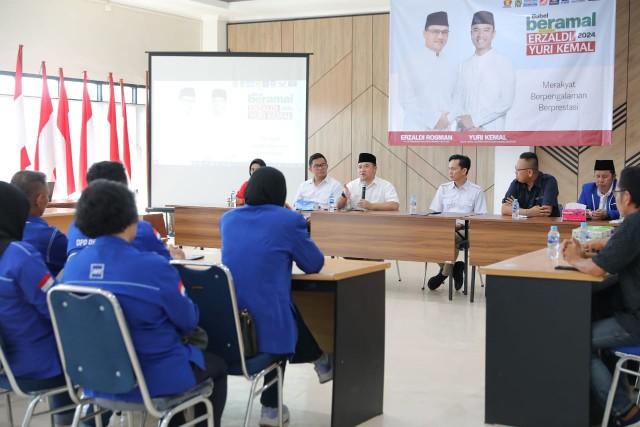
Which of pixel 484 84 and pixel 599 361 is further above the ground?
pixel 484 84

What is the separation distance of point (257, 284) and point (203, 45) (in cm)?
930

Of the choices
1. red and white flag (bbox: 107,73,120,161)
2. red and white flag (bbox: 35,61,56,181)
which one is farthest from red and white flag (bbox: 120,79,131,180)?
red and white flag (bbox: 35,61,56,181)

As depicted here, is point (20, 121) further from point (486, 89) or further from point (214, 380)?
point (214, 380)

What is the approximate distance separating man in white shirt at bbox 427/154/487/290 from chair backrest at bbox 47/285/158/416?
5.22 m

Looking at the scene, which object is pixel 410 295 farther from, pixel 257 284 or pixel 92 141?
pixel 92 141

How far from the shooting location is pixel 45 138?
30.6 feet

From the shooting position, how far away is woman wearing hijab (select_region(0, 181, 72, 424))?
2.73 m

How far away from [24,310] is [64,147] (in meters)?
7.17

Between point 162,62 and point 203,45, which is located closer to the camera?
point 162,62

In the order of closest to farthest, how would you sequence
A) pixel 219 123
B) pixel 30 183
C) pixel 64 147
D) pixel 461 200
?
pixel 30 183, pixel 461 200, pixel 64 147, pixel 219 123

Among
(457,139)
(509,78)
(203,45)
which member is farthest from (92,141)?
(509,78)

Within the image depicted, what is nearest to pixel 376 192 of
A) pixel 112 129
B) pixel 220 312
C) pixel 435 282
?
pixel 435 282

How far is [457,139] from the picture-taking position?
8.93 meters

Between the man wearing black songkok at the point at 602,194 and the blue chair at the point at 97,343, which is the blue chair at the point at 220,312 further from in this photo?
the man wearing black songkok at the point at 602,194
